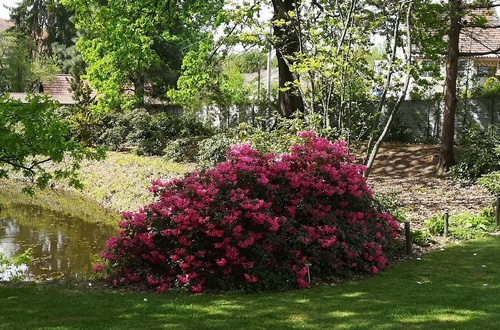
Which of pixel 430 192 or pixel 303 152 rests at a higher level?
pixel 303 152

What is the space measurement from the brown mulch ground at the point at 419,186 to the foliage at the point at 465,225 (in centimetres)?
54

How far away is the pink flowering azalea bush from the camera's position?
685cm

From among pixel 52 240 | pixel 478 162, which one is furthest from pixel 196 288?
pixel 478 162

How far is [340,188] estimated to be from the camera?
7.80 meters

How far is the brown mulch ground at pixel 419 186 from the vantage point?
12000mm

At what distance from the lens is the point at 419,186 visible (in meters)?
14.7

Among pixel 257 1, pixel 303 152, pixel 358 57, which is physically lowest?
pixel 303 152

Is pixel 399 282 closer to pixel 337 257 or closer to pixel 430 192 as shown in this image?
pixel 337 257

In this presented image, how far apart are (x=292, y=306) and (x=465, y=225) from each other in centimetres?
565

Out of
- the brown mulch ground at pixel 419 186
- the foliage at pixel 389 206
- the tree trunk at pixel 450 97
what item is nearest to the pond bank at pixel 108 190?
the brown mulch ground at pixel 419 186

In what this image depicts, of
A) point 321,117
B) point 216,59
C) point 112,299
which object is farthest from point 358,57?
point 216,59

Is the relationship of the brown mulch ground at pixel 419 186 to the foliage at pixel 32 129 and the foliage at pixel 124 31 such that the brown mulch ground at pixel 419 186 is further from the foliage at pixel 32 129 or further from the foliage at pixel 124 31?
the foliage at pixel 124 31

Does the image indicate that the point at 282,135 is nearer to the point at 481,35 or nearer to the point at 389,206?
the point at 389,206

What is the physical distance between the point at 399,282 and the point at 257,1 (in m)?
8.96
